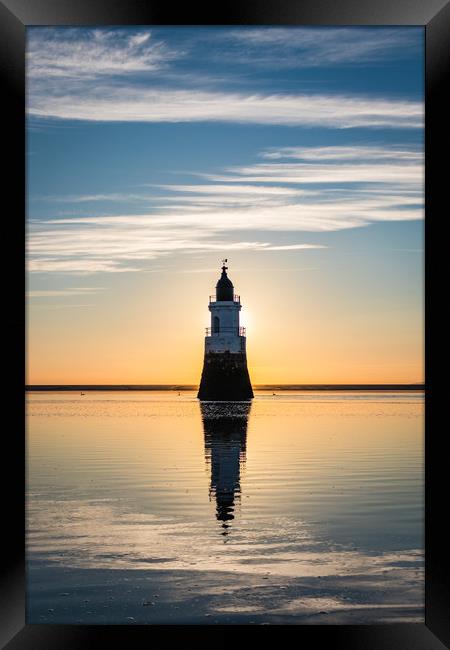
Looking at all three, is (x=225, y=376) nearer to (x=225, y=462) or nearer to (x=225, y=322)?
(x=225, y=322)

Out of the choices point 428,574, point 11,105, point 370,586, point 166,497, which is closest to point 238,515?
point 166,497

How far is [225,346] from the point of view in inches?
2751

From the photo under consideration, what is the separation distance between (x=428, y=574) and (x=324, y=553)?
5.37 metres

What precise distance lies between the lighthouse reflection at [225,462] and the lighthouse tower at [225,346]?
82.0ft

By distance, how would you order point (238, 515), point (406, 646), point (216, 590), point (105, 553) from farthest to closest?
1. point (238, 515)
2. point (105, 553)
3. point (216, 590)
4. point (406, 646)

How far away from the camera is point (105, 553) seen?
11461 mm

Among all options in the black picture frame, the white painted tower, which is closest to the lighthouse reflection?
the black picture frame

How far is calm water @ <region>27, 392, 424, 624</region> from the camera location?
28.9ft

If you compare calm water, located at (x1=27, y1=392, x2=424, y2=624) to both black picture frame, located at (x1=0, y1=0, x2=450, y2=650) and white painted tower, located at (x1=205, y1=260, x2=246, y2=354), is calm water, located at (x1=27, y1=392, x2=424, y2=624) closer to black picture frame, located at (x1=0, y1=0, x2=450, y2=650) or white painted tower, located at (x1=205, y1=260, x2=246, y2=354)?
black picture frame, located at (x1=0, y1=0, x2=450, y2=650)

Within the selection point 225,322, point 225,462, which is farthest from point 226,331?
point 225,462

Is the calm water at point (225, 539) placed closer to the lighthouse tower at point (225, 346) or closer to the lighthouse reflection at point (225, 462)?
the lighthouse reflection at point (225, 462)

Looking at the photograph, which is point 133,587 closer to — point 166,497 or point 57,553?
point 57,553

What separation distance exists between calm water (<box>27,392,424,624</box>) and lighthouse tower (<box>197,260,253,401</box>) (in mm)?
41648

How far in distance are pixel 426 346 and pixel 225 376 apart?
217ft
